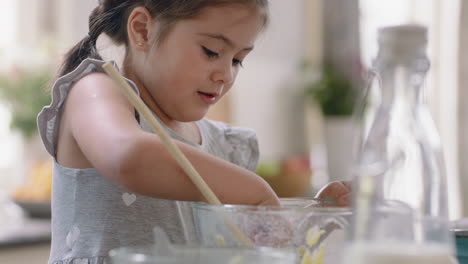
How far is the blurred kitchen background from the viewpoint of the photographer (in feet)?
8.48

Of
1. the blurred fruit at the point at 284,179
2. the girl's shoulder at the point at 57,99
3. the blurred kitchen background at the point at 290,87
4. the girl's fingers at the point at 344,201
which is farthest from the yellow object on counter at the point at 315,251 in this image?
the blurred fruit at the point at 284,179

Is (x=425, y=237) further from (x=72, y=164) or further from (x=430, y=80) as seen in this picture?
(x=430, y=80)

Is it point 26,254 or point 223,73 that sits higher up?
point 223,73

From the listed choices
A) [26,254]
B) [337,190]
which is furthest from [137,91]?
[26,254]

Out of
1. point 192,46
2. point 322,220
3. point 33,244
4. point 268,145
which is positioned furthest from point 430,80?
point 322,220

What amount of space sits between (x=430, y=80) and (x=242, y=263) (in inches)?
A: 154

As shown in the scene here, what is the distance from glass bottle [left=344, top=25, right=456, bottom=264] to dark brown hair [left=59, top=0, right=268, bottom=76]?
440 mm

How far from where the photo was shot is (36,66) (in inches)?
104

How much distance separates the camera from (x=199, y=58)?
879mm

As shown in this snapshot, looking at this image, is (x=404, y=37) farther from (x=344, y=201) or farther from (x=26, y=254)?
(x=26, y=254)

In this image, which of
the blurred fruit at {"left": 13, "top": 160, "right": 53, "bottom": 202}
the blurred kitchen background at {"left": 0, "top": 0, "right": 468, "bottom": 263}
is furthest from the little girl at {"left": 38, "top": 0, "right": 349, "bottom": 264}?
the blurred fruit at {"left": 13, "top": 160, "right": 53, "bottom": 202}

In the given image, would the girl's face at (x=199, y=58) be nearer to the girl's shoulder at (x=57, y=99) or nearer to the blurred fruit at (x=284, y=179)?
the girl's shoulder at (x=57, y=99)

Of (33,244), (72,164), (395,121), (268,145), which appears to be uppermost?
(395,121)

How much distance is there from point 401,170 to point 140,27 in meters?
0.56
